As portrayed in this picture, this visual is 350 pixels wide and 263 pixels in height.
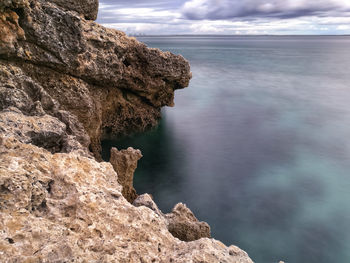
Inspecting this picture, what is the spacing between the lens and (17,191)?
3.42 meters

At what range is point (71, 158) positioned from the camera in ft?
15.3

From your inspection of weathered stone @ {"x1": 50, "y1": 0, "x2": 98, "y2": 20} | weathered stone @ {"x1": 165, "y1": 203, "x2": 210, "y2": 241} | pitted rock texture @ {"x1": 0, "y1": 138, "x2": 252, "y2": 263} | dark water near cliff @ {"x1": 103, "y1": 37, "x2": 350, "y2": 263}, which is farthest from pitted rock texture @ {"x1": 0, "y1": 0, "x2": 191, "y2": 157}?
weathered stone @ {"x1": 165, "y1": 203, "x2": 210, "y2": 241}

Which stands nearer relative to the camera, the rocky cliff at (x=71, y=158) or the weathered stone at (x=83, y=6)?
the rocky cliff at (x=71, y=158)

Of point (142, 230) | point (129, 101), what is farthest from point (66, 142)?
point (129, 101)

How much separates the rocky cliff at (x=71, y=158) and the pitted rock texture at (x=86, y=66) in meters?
0.04

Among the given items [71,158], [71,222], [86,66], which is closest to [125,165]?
[71,158]

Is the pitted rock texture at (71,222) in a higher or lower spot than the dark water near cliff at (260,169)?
higher

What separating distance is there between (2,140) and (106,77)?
24.2 feet

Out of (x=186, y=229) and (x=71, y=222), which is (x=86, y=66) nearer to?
(x=186, y=229)

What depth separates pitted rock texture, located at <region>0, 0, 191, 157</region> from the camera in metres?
7.60

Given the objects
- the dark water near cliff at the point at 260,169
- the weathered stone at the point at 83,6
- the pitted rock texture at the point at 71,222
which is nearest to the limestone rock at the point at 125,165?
the dark water near cliff at the point at 260,169

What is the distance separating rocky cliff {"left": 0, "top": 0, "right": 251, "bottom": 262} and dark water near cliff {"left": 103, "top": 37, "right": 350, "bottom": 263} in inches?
120

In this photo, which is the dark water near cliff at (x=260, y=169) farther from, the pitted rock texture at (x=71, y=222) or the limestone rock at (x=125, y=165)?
the pitted rock texture at (x=71, y=222)

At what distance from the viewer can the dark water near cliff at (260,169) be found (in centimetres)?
888
